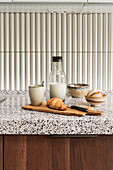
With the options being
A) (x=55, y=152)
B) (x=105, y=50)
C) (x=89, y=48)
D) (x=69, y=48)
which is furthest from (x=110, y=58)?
(x=55, y=152)

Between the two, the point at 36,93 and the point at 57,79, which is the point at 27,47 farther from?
the point at 36,93

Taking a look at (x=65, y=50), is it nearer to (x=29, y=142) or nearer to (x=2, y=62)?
(x=2, y=62)

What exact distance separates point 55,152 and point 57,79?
1.95ft

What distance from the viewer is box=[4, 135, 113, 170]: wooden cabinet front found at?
929 millimetres

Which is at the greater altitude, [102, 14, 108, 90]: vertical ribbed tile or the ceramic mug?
[102, 14, 108, 90]: vertical ribbed tile

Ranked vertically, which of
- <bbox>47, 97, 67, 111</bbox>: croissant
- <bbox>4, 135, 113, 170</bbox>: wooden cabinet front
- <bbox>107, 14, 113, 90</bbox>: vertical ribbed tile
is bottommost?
<bbox>4, 135, 113, 170</bbox>: wooden cabinet front

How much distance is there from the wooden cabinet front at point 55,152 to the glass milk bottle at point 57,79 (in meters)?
0.42

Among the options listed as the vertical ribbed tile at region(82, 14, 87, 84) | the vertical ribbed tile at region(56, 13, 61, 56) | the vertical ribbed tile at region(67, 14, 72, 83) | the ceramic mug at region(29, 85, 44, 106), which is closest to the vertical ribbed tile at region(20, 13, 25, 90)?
the vertical ribbed tile at region(56, 13, 61, 56)

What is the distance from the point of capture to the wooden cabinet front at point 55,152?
0.93 metres

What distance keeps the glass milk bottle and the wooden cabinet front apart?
0.42m

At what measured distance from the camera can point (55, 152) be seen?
0.93 metres

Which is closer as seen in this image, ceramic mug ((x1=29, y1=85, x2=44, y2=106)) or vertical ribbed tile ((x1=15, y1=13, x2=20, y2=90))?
ceramic mug ((x1=29, y1=85, x2=44, y2=106))

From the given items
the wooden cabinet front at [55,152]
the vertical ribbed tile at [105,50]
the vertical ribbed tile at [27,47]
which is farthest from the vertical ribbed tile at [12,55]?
the wooden cabinet front at [55,152]

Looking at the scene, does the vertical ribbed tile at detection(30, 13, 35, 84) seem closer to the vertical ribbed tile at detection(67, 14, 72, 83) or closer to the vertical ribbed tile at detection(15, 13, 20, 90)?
the vertical ribbed tile at detection(15, 13, 20, 90)
